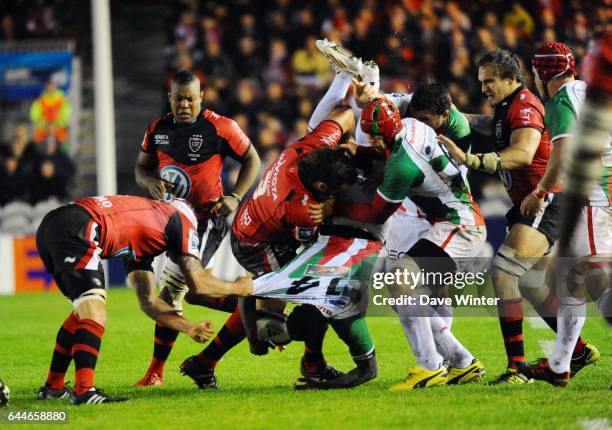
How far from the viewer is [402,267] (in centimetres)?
719

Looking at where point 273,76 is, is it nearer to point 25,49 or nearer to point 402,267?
point 25,49

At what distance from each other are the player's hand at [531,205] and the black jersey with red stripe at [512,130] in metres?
0.33

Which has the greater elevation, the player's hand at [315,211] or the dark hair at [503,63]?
the dark hair at [503,63]

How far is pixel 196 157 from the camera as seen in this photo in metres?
8.48

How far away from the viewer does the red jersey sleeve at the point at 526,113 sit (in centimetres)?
719

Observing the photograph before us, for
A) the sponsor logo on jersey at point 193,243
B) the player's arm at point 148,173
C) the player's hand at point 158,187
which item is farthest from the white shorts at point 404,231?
the player's arm at point 148,173

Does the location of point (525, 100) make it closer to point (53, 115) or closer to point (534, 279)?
point (534, 279)

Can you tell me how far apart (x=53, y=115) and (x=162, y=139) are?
1056 centimetres

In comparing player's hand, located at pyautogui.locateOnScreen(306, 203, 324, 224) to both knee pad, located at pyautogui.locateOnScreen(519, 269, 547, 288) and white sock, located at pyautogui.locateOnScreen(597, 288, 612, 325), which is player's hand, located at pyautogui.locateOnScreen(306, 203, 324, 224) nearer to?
knee pad, located at pyautogui.locateOnScreen(519, 269, 547, 288)

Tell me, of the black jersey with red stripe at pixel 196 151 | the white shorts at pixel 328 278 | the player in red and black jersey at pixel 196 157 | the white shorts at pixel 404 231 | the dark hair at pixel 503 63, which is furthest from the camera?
the black jersey with red stripe at pixel 196 151

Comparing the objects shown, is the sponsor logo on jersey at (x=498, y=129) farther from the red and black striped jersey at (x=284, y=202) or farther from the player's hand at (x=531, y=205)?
the red and black striped jersey at (x=284, y=202)

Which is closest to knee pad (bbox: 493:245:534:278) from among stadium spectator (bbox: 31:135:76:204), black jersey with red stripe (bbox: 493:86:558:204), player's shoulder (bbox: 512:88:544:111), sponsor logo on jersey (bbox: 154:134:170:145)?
black jersey with red stripe (bbox: 493:86:558:204)

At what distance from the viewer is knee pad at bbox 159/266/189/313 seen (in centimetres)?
785

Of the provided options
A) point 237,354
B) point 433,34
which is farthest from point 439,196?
point 433,34
